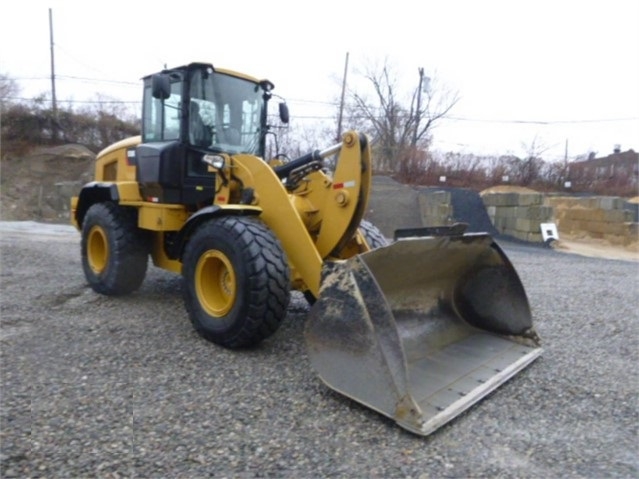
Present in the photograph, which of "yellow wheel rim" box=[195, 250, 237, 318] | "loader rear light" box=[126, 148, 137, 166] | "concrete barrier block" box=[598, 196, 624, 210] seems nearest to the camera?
"yellow wheel rim" box=[195, 250, 237, 318]

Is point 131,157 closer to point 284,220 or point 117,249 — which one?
point 117,249

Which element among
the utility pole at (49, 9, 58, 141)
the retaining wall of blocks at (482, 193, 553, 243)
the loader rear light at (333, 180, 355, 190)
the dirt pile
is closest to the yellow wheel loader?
the loader rear light at (333, 180, 355, 190)

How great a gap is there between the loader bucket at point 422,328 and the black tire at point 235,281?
1.76 feet

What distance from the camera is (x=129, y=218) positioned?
5.32m

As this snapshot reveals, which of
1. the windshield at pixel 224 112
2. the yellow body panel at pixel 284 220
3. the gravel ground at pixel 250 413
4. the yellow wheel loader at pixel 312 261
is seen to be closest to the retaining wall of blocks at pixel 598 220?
the gravel ground at pixel 250 413

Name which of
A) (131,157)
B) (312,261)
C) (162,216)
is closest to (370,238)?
(312,261)

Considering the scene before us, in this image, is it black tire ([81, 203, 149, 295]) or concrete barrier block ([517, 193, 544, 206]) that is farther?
concrete barrier block ([517, 193, 544, 206])

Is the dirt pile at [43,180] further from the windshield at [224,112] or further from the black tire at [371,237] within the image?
the black tire at [371,237]

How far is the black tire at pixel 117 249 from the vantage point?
5105 millimetres

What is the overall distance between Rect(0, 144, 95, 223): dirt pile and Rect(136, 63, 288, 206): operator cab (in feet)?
48.1

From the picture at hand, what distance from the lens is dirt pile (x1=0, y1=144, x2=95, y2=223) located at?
61.2ft

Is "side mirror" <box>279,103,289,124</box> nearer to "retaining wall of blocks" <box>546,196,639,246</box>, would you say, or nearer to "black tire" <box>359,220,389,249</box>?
"black tire" <box>359,220,389,249</box>

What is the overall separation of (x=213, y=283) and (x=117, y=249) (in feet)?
5.27

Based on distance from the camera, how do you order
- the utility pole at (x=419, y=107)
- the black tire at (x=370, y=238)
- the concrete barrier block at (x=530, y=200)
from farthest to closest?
the utility pole at (x=419, y=107) < the concrete barrier block at (x=530, y=200) < the black tire at (x=370, y=238)
